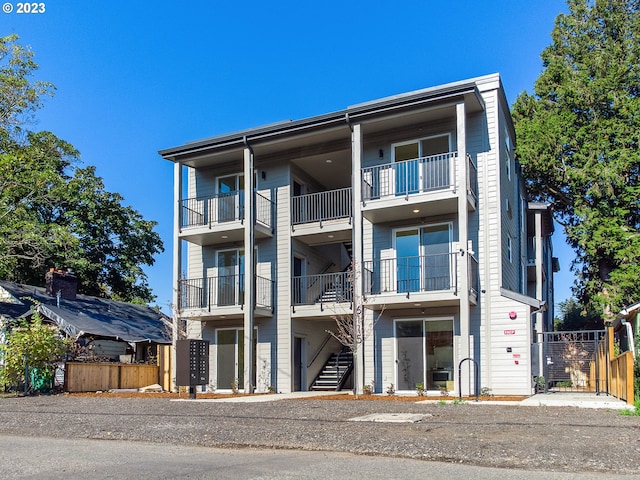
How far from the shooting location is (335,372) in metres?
22.5

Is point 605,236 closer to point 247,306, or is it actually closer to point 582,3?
point 582,3

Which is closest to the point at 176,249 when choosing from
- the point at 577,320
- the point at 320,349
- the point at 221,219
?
the point at 221,219

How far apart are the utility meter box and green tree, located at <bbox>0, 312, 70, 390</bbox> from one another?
5789mm

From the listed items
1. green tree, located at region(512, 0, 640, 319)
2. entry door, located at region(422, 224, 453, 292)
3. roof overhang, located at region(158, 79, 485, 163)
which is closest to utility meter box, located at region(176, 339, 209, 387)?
entry door, located at region(422, 224, 453, 292)

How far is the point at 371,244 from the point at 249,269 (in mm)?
4005

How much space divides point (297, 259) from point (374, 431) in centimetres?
1327

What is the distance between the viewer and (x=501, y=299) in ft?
60.3

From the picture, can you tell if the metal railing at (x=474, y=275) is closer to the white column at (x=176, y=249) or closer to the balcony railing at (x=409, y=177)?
the balcony railing at (x=409, y=177)

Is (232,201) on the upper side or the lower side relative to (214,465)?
upper

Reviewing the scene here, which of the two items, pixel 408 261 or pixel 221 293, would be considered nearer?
pixel 408 261

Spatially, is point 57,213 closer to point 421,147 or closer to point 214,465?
point 421,147

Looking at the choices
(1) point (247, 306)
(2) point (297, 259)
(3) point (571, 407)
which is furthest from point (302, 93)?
(3) point (571, 407)

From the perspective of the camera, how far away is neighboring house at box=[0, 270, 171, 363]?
82.4ft

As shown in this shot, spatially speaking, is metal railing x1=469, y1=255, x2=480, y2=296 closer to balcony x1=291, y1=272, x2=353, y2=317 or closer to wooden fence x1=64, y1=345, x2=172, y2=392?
balcony x1=291, y1=272, x2=353, y2=317
